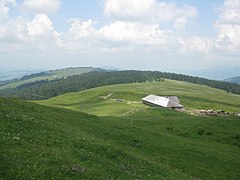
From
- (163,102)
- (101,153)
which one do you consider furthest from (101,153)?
(163,102)

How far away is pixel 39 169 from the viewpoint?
2005 cm

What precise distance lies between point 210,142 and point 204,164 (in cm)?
1555

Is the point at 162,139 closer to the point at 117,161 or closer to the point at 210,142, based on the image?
the point at 210,142

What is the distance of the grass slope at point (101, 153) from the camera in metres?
21.1

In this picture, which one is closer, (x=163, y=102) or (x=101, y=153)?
(x=101, y=153)

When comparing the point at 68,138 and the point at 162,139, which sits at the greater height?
the point at 68,138

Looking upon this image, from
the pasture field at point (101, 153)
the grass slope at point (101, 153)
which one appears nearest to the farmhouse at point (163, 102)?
the pasture field at point (101, 153)

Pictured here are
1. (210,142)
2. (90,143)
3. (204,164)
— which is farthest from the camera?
(210,142)

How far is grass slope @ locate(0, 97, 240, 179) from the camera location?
21125 mm

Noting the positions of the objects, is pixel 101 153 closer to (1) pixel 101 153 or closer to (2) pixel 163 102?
(1) pixel 101 153

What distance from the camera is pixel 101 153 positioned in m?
28.3

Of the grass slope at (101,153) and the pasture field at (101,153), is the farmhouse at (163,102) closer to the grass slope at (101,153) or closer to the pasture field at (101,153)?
the pasture field at (101,153)

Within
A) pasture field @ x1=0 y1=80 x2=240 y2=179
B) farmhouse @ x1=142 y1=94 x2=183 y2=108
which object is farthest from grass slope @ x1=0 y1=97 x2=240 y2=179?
farmhouse @ x1=142 y1=94 x2=183 y2=108

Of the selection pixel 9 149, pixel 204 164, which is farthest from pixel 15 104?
pixel 204 164
